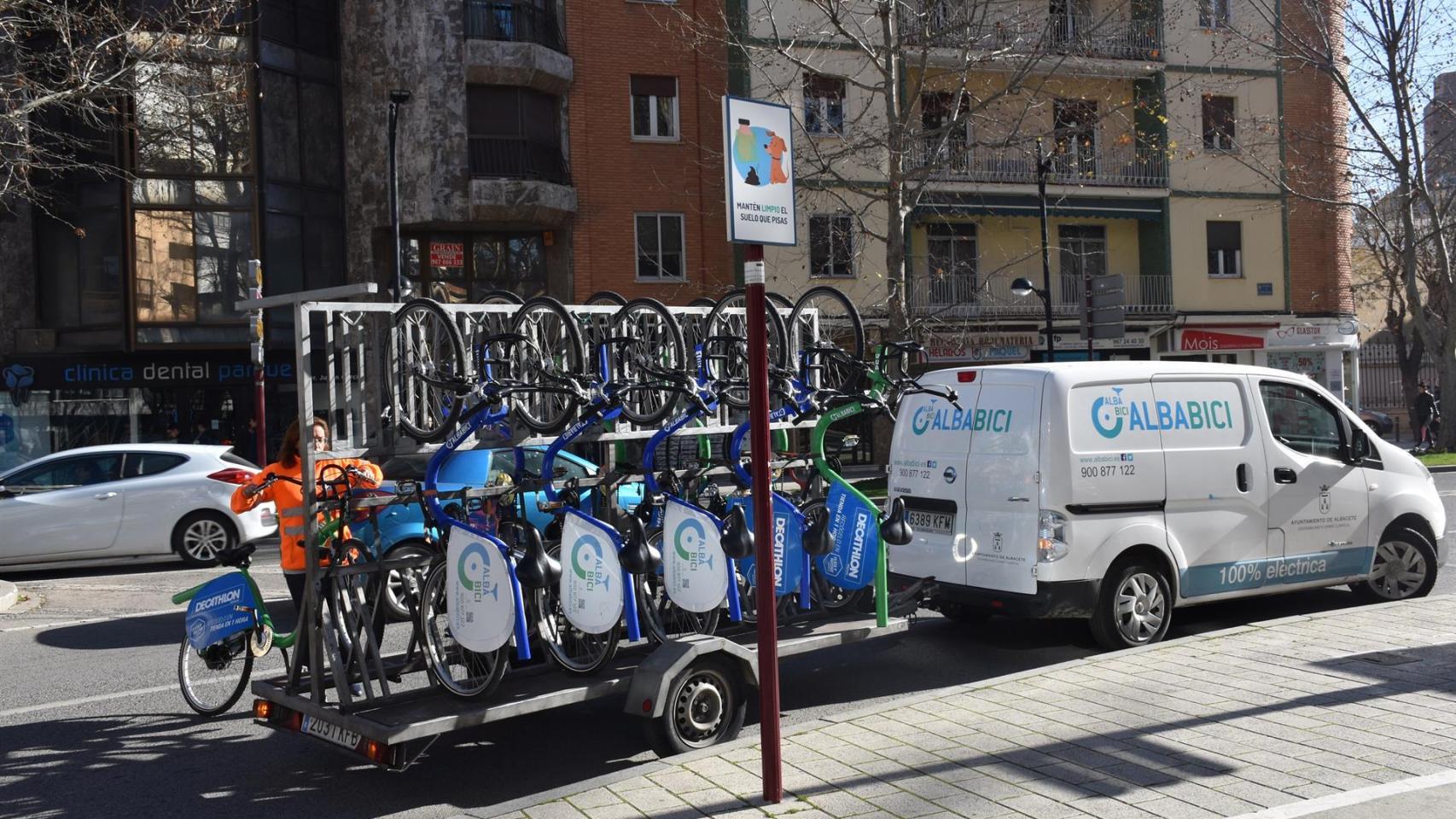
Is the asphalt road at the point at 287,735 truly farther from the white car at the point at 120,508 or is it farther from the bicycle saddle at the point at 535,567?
the white car at the point at 120,508

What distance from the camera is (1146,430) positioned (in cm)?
820

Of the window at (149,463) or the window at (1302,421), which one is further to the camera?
the window at (149,463)

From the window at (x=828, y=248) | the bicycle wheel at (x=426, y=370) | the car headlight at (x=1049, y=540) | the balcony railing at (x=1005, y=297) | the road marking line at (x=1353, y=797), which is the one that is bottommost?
the road marking line at (x=1353, y=797)

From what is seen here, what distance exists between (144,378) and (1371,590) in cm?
2233

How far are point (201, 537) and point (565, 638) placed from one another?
9645 millimetres

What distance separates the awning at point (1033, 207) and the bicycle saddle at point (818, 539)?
2334cm

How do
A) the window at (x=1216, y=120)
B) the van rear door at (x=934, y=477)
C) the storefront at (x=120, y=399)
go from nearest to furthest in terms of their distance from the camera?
the van rear door at (x=934, y=477) → the storefront at (x=120, y=399) → the window at (x=1216, y=120)

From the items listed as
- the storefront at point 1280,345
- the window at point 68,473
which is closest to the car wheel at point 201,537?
the window at point 68,473

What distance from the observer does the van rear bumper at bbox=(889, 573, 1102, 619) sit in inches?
304

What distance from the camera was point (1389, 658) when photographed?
23.4 feet

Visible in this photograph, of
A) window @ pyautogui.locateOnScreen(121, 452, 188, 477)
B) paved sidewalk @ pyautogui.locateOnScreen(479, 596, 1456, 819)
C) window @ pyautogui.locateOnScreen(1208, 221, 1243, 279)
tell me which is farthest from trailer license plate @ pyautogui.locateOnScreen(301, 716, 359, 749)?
window @ pyautogui.locateOnScreen(1208, 221, 1243, 279)

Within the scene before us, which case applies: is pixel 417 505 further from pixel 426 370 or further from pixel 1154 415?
pixel 1154 415

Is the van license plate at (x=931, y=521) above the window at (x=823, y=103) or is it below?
below

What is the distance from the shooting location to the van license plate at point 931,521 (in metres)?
8.30
